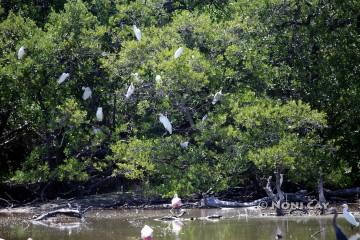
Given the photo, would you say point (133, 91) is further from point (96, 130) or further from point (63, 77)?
point (63, 77)

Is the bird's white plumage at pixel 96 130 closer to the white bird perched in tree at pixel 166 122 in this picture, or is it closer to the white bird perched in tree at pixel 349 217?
the white bird perched in tree at pixel 166 122

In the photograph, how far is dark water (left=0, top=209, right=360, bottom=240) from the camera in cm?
1237

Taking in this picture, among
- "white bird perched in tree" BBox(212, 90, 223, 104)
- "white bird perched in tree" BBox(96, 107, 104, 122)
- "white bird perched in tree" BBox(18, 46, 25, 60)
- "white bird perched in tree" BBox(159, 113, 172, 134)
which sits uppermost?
"white bird perched in tree" BBox(18, 46, 25, 60)

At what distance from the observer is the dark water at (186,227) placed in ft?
40.6

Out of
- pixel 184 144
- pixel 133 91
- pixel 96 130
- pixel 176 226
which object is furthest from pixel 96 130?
pixel 176 226

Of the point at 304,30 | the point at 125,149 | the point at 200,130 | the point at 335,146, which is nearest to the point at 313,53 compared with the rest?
the point at 304,30

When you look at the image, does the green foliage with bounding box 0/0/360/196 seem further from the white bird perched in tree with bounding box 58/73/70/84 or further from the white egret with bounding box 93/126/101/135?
the white bird perched in tree with bounding box 58/73/70/84

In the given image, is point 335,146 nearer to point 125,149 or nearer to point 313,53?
point 313,53

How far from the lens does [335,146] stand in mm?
16656

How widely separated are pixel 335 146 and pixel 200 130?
312 centimetres

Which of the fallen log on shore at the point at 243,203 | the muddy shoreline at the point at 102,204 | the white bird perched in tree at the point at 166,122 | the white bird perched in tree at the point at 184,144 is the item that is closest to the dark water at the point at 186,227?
the fallen log on shore at the point at 243,203

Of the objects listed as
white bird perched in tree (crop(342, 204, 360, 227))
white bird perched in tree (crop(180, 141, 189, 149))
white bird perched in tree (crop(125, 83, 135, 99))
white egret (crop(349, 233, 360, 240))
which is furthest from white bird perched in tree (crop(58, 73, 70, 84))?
white egret (crop(349, 233, 360, 240))

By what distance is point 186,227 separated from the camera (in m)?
13.4

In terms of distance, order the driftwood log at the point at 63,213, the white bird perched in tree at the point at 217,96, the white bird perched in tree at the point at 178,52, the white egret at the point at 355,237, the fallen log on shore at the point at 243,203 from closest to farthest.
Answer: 1. the white egret at the point at 355,237
2. the driftwood log at the point at 63,213
3. the fallen log on shore at the point at 243,203
4. the white bird perched in tree at the point at 178,52
5. the white bird perched in tree at the point at 217,96
